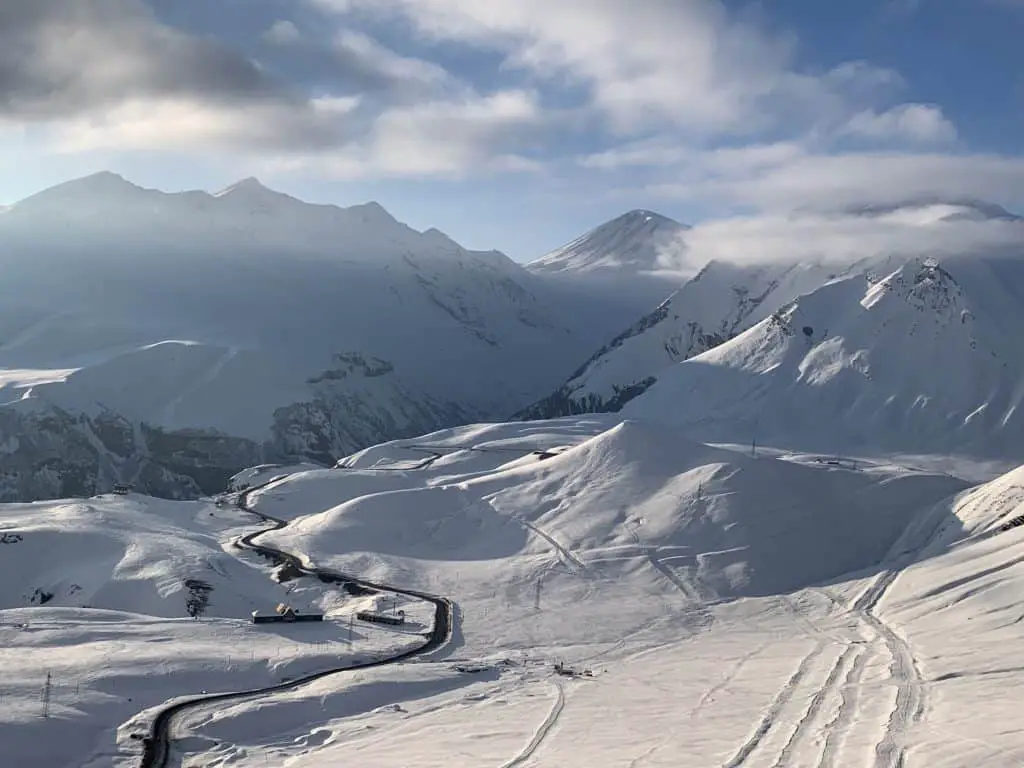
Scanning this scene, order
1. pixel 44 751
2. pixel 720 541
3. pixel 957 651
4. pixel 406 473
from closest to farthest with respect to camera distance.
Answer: pixel 44 751, pixel 957 651, pixel 720 541, pixel 406 473

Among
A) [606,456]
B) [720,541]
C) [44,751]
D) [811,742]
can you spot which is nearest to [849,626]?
[720,541]

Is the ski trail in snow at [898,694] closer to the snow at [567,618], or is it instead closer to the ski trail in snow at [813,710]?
the snow at [567,618]

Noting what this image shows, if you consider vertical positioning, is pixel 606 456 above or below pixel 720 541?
above

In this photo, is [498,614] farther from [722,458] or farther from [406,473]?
[406,473]

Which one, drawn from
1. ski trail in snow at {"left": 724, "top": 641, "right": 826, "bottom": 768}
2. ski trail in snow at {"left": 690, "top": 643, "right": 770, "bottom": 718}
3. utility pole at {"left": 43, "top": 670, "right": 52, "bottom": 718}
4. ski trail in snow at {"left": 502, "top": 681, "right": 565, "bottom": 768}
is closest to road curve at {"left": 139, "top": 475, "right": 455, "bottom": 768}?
utility pole at {"left": 43, "top": 670, "right": 52, "bottom": 718}

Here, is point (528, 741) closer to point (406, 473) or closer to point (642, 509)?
point (642, 509)

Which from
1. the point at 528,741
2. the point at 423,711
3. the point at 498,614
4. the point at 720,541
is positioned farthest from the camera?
the point at 720,541

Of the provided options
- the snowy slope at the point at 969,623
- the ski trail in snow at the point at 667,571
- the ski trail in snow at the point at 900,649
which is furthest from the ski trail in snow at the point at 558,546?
the snowy slope at the point at 969,623

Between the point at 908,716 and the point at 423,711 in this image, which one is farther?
the point at 423,711
